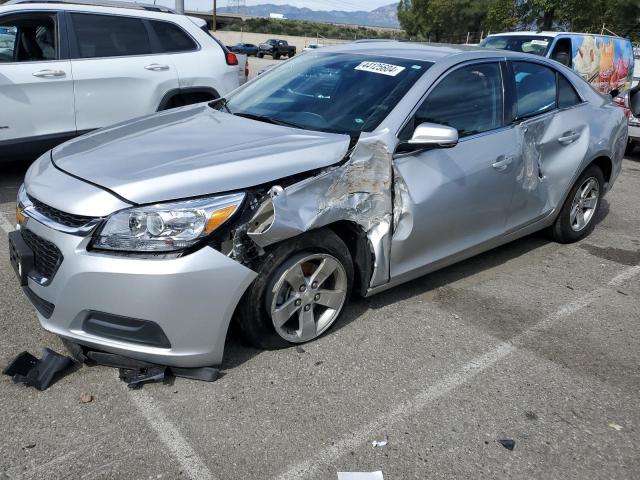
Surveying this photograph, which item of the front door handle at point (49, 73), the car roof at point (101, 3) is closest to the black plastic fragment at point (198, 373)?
the front door handle at point (49, 73)

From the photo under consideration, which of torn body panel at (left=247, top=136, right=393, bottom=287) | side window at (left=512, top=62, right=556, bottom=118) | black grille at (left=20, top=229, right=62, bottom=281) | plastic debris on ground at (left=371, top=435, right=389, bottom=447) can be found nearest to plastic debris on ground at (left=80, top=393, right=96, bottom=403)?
black grille at (left=20, top=229, right=62, bottom=281)

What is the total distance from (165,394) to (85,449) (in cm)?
48

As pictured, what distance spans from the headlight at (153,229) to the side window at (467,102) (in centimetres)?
144

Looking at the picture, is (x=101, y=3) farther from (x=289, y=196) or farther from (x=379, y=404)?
(x=379, y=404)

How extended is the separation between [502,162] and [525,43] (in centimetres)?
827

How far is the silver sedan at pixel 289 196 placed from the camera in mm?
2738

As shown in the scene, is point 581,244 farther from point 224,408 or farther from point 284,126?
point 224,408

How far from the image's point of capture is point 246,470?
2.48m

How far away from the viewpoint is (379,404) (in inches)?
117

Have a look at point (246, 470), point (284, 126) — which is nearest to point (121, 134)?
point (284, 126)

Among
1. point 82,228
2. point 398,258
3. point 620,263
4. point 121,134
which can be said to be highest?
point 121,134

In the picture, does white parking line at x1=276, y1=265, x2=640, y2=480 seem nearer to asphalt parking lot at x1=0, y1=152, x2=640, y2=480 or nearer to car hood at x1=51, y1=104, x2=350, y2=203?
asphalt parking lot at x1=0, y1=152, x2=640, y2=480

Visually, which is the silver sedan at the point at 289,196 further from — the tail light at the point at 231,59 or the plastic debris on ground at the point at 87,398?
the tail light at the point at 231,59

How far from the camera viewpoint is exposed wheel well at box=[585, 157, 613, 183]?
207 inches
